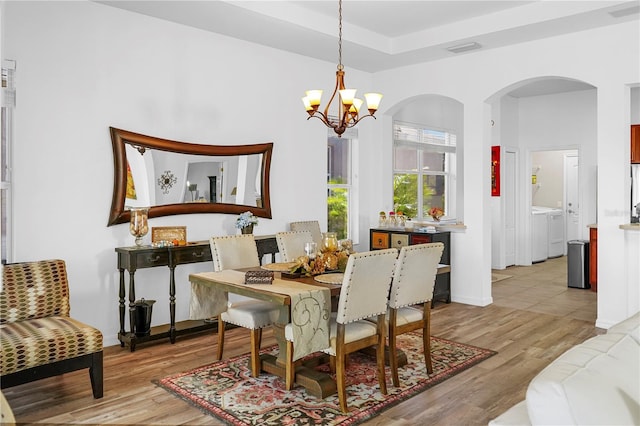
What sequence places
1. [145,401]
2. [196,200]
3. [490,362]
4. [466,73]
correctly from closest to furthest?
[145,401] → [490,362] → [196,200] → [466,73]

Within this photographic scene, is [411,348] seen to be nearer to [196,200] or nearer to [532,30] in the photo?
[196,200]

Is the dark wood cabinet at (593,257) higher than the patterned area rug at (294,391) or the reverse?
higher

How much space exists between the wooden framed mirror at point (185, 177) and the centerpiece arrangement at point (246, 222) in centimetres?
18

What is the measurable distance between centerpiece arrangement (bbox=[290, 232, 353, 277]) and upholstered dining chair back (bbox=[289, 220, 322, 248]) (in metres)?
1.95

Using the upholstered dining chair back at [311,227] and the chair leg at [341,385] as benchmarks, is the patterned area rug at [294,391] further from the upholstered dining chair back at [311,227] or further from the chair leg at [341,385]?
the upholstered dining chair back at [311,227]

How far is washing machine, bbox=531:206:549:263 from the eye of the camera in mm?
9422

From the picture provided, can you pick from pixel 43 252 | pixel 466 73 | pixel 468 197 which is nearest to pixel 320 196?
pixel 468 197

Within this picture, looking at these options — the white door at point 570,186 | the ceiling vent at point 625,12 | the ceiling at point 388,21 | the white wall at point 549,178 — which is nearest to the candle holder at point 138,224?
the ceiling at point 388,21

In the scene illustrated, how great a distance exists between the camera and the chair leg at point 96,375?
3309mm

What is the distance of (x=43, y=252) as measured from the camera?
13.5 feet

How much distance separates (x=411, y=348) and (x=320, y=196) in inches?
98.5

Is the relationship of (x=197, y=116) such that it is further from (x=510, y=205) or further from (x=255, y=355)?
(x=510, y=205)

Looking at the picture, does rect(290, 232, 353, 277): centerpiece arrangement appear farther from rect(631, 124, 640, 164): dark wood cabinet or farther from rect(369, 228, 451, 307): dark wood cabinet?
rect(631, 124, 640, 164): dark wood cabinet

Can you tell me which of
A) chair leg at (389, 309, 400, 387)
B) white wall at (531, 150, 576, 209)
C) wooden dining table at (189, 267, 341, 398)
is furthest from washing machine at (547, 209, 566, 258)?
wooden dining table at (189, 267, 341, 398)
